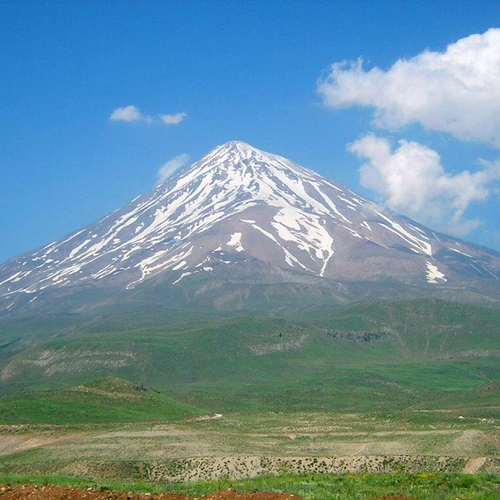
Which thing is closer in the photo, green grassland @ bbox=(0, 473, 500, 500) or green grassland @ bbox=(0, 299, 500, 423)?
green grassland @ bbox=(0, 473, 500, 500)

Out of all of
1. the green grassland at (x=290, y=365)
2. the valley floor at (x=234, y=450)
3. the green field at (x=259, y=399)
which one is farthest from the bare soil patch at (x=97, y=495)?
the green grassland at (x=290, y=365)

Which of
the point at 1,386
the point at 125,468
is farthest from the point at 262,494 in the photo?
the point at 1,386

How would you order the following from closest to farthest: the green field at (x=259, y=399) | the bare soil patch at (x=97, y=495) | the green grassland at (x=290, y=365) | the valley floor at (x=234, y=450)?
the bare soil patch at (x=97, y=495) < the valley floor at (x=234, y=450) < the green field at (x=259, y=399) < the green grassland at (x=290, y=365)

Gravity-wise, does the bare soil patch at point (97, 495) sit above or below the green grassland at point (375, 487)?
above

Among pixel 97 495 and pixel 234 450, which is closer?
pixel 97 495

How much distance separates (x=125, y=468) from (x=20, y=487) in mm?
20274

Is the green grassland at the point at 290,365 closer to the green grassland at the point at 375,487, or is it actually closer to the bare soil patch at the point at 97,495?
the green grassland at the point at 375,487

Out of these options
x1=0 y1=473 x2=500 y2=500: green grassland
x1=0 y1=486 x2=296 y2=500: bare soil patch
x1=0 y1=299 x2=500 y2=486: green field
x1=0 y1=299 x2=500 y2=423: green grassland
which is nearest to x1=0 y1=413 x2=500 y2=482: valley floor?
x1=0 y1=299 x2=500 y2=486: green field

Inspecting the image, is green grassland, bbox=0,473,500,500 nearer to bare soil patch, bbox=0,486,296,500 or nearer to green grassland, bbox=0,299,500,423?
bare soil patch, bbox=0,486,296,500

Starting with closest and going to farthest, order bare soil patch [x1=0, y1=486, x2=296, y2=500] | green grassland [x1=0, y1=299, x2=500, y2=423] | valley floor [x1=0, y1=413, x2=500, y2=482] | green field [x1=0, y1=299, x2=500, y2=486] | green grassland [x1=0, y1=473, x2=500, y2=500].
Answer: bare soil patch [x1=0, y1=486, x2=296, y2=500] → green grassland [x1=0, y1=473, x2=500, y2=500] → valley floor [x1=0, y1=413, x2=500, y2=482] → green field [x1=0, y1=299, x2=500, y2=486] → green grassland [x1=0, y1=299, x2=500, y2=423]

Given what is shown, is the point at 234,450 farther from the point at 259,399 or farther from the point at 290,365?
the point at 290,365

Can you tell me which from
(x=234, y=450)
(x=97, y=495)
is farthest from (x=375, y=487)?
(x=234, y=450)

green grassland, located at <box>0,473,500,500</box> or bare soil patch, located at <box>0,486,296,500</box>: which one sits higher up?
bare soil patch, located at <box>0,486,296,500</box>

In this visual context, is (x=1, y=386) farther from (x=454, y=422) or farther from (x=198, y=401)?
(x=454, y=422)
